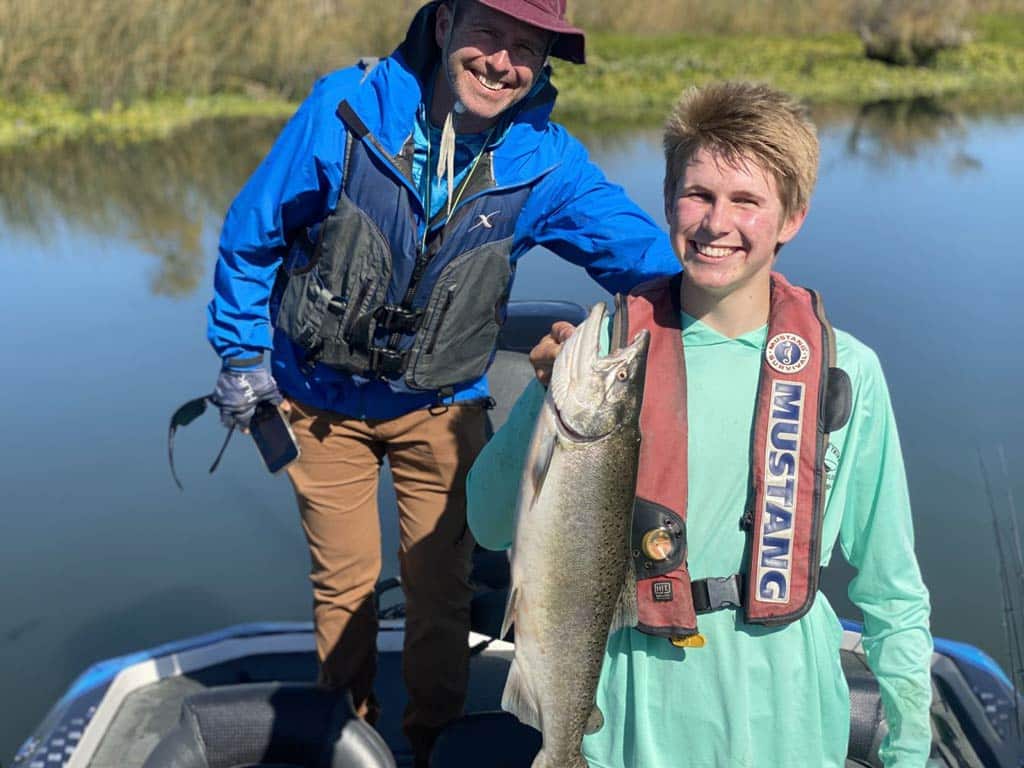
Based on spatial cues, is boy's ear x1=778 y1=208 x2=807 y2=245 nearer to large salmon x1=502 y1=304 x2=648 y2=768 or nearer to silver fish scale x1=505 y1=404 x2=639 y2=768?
large salmon x1=502 y1=304 x2=648 y2=768

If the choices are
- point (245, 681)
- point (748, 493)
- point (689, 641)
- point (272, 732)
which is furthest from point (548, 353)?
point (245, 681)

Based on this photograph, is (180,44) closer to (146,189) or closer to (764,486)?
(146,189)

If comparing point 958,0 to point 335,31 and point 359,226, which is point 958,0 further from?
point 359,226

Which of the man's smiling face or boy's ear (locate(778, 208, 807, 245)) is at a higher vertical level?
the man's smiling face

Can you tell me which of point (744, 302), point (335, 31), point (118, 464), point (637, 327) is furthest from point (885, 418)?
point (335, 31)

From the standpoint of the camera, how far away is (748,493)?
1.92m

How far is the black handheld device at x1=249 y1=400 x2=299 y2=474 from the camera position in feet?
9.39

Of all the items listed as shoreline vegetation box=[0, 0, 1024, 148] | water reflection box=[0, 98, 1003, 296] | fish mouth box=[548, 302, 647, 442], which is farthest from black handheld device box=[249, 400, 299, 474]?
shoreline vegetation box=[0, 0, 1024, 148]

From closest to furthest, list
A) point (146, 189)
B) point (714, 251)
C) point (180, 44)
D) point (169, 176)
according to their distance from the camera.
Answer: point (714, 251)
point (146, 189)
point (169, 176)
point (180, 44)

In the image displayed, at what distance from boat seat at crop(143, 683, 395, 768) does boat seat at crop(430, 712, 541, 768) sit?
148mm

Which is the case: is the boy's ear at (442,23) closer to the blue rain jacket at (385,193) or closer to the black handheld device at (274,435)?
the blue rain jacket at (385,193)

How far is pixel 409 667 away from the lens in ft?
10.3

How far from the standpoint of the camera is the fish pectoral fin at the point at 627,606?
1.91 m

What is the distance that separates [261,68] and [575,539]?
700 inches
